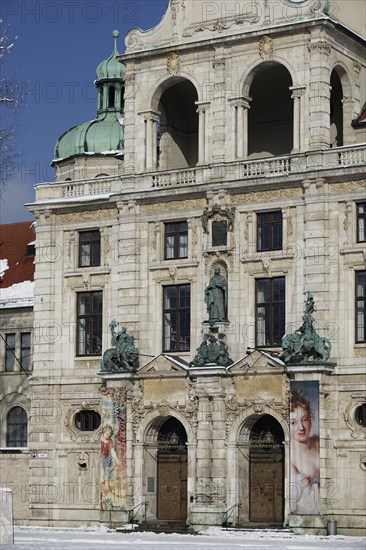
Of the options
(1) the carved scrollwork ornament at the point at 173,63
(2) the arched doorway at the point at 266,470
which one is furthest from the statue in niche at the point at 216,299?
(1) the carved scrollwork ornament at the point at 173,63

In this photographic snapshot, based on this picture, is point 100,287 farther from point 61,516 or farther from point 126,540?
point 126,540

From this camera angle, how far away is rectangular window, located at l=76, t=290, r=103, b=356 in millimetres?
61281

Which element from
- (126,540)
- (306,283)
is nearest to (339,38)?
(306,283)

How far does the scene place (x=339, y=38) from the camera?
192 ft

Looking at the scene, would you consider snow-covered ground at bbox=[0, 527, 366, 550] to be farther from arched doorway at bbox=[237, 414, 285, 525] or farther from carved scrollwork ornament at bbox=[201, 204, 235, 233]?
carved scrollwork ornament at bbox=[201, 204, 235, 233]

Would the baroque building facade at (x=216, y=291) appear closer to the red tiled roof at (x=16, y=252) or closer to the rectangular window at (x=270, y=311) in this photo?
the rectangular window at (x=270, y=311)

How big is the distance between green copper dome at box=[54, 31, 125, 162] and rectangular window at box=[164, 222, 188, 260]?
10.3 metres

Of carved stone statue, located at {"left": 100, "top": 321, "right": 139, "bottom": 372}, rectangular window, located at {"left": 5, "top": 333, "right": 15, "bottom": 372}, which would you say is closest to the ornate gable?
carved stone statue, located at {"left": 100, "top": 321, "right": 139, "bottom": 372}

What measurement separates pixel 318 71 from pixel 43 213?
12364mm

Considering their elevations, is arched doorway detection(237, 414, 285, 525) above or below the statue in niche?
below

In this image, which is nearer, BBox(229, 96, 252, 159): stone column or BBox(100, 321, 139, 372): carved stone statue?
BBox(100, 321, 139, 372): carved stone statue

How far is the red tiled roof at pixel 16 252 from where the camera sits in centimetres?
7138

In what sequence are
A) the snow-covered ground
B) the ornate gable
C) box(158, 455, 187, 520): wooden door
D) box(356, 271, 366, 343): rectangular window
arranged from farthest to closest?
box(158, 455, 187, 520): wooden door → the ornate gable → box(356, 271, 366, 343): rectangular window → the snow-covered ground

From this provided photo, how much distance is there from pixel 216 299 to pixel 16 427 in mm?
15561
